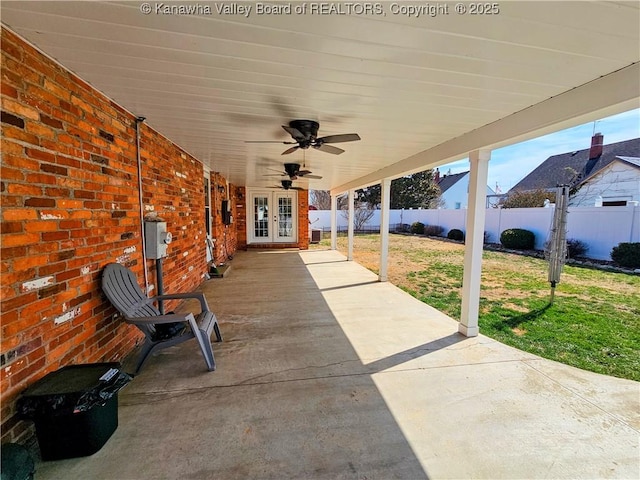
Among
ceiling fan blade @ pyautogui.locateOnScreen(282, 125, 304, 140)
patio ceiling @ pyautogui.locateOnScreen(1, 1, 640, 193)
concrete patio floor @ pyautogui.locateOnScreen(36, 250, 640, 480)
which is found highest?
patio ceiling @ pyautogui.locateOnScreen(1, 1, 640, 193)

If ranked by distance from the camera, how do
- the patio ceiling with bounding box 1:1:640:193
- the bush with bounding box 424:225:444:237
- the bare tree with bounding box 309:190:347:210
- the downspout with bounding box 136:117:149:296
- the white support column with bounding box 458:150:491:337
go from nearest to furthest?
1. the patio ceiling with bounding box 1:1:640:193
2. the downspout with bounding box 136:117:149:296
3. the white support column with bounding box 458:150:491:337
4. the bush with bounding box 424:225:444:237
5. the bare tree with bounding box 309:190:347:210

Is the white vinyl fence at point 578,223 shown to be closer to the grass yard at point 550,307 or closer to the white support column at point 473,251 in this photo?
the grass yard at point 550,307

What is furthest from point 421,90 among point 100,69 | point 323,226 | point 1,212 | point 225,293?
point 323,226

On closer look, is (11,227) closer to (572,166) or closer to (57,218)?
(57,218)

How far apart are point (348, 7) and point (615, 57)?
5.73 feet

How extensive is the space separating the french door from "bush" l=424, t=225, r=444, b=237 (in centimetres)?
905

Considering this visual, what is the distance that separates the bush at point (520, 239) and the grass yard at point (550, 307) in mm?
2736

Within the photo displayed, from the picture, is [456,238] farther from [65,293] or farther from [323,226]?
[65,293]

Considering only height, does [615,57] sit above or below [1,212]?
above

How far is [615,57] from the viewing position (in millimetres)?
1846

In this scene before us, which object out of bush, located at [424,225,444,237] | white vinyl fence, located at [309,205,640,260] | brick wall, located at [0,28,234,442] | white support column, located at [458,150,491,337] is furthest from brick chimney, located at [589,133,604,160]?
brick wall, located at [0,28,234,442]

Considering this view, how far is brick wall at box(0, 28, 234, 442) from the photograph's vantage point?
1679mm

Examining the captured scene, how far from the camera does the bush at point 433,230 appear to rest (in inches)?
651

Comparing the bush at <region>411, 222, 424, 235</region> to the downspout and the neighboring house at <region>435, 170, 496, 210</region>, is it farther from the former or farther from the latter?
the downspout
